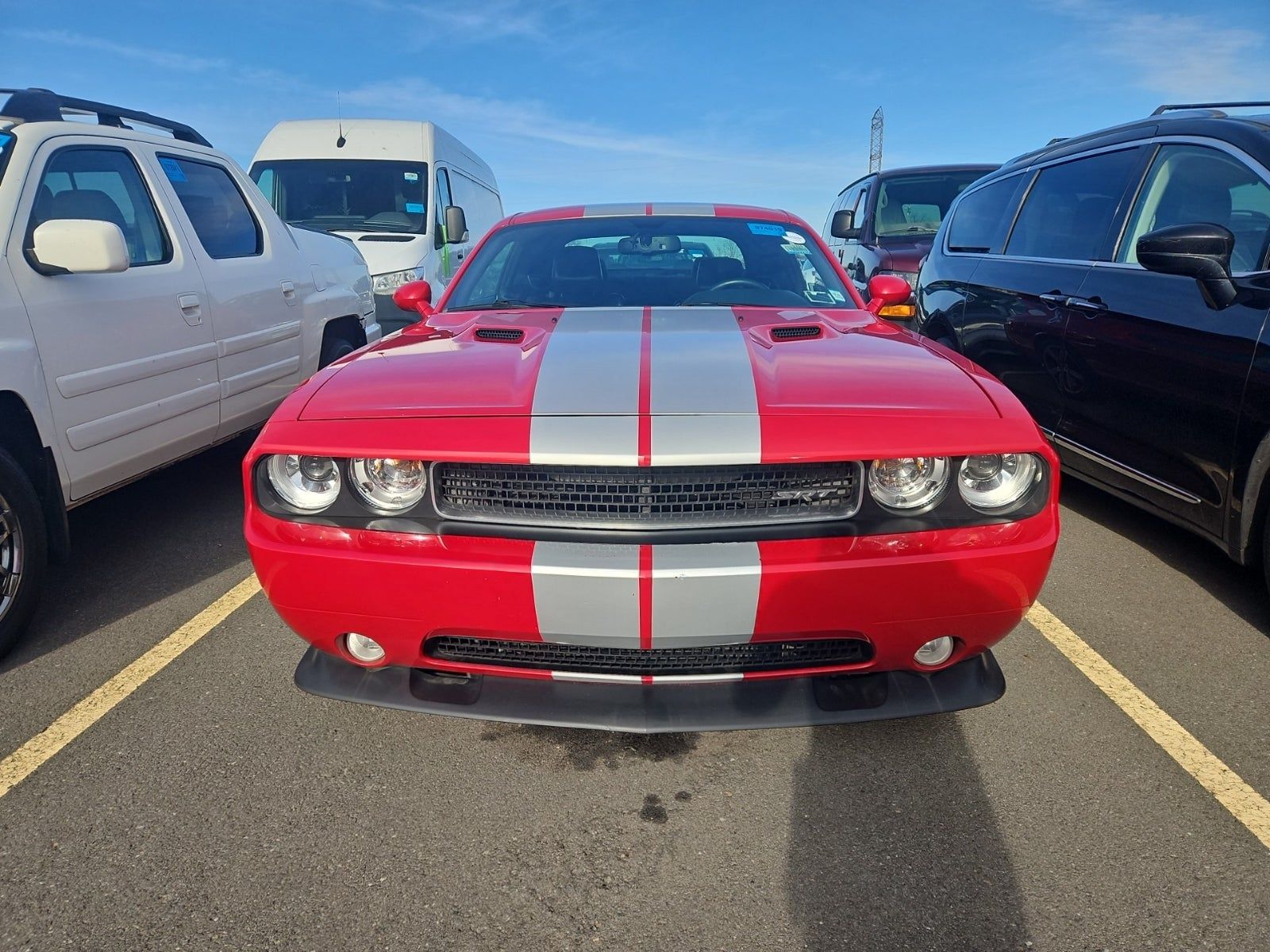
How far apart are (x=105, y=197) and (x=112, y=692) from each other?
80.7 inches

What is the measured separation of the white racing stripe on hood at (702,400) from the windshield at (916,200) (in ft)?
22.9

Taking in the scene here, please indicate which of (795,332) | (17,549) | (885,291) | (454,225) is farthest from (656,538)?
(454,225)

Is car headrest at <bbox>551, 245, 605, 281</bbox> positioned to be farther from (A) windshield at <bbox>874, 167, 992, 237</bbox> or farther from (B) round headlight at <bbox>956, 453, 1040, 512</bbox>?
(A) windshield at <bbox>874, 167, 992, 237</bbox>

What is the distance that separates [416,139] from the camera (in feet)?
29.5

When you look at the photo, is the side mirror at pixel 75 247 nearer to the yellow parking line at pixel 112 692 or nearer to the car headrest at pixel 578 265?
the yellow parking line at pixel 112 692

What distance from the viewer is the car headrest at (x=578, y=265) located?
326 centimetres

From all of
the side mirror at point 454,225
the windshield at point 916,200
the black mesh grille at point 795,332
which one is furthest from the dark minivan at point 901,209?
the black mesh grille at point 795,332

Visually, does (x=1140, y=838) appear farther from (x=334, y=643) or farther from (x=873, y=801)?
(x=334, y=643)

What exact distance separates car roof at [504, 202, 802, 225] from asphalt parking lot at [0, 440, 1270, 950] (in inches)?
78.6

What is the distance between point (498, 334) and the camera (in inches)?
103

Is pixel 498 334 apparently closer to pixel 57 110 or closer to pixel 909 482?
pixel 909 482

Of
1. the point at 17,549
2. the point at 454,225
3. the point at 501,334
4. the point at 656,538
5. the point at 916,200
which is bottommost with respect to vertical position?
the point at 17,549

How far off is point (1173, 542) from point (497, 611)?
3.26 metres

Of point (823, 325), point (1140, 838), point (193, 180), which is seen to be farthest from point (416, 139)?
point (1140, 838)
